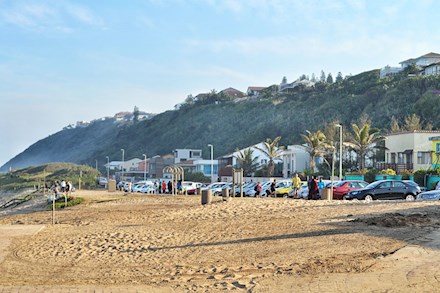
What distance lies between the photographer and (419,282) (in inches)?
398

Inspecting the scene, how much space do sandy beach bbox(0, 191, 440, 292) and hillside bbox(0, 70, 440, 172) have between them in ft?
227

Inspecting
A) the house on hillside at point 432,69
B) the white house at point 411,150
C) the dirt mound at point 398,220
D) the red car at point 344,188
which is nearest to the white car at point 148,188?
the white house at point 411,150

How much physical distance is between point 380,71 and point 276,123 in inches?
1572

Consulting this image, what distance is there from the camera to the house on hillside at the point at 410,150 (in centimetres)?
5481

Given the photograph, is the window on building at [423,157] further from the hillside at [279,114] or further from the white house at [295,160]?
the hillside at [279,114]

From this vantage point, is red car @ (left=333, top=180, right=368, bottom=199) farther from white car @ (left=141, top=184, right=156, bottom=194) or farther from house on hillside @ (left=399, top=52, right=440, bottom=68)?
house on hillside @ (left=399, top=52, right=440, bottom=68)

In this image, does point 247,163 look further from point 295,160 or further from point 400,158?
point 400,158

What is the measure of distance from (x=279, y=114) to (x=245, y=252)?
4806 inches

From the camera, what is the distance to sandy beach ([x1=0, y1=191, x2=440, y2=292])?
10922 millimetres

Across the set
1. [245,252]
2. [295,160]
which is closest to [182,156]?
[295,160]

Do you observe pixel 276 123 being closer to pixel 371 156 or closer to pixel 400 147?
pixel 371 156

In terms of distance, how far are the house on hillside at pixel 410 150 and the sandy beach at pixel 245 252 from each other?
1343 inches

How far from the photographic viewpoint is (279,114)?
135 metres

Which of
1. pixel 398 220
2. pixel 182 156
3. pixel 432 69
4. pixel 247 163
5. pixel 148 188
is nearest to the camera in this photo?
pixel 398 220
